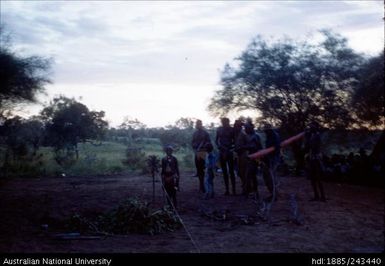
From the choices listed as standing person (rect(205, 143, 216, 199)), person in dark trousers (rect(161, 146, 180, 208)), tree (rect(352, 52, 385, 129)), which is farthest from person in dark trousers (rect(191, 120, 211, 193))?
tree (rect(352, 52, 385, 129))

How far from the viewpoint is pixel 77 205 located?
11375mm

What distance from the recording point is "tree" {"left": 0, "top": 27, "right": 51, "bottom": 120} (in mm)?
14109

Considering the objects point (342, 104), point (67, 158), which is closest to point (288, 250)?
point (342, 104)

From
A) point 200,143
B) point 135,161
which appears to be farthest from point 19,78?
point 135,161

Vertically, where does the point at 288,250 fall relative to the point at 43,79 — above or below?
below

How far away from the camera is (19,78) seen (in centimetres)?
1523

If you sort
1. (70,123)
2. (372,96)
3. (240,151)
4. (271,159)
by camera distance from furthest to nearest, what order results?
1. (70,123)
2. (372,96)
3. (240,151)
4. (271,159)

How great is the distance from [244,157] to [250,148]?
1.88 feet

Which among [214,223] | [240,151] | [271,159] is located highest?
[240,151]

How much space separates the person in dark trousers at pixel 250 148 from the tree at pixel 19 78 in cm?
733

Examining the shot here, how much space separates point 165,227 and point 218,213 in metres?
1.60

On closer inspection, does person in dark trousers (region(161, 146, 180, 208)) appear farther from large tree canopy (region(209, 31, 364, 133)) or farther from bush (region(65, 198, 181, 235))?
large tree canopy (region(209, 31, 364, 133))

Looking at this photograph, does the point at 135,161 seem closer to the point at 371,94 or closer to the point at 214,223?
the point at 371,94
